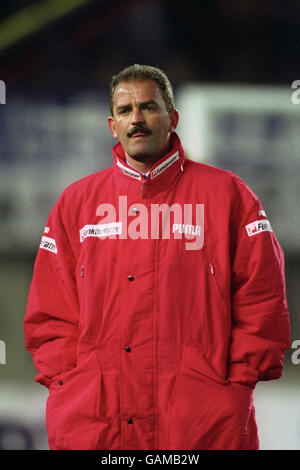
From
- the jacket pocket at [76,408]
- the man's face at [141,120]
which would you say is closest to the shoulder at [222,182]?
the man's face at [141,120]

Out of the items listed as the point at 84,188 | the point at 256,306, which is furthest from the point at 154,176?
the point at 256,306

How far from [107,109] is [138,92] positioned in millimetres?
939

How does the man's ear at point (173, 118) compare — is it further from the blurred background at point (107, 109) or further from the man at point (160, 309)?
the blurred background at point (107, 109)

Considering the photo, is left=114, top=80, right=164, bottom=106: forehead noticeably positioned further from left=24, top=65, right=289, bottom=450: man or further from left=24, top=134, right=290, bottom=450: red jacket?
left=24, top=134, right=290, bottom=450: red jacket

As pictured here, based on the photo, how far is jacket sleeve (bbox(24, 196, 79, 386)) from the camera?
1786mm

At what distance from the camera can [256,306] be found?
1.67 m

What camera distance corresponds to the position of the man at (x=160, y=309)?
1.64m

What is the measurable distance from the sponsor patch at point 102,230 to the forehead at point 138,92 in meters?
0.38

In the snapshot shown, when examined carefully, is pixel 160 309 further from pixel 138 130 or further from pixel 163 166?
pixel 138 130

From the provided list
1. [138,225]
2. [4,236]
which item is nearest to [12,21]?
[4,236]

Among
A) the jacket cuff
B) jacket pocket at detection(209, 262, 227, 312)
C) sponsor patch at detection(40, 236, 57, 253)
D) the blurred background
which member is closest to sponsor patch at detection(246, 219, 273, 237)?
jacket pocket at detection(209, 262, 227, 312)

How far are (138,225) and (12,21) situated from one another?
1469 millimetres

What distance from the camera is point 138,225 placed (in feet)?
5.74
